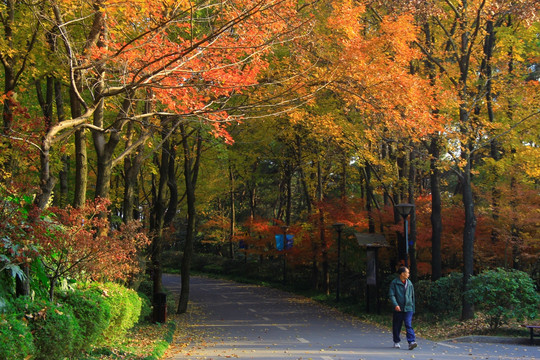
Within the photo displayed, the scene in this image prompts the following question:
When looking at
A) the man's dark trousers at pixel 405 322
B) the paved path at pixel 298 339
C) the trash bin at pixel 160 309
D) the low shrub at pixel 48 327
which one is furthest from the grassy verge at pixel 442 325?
the low shrub at pixel 48 327

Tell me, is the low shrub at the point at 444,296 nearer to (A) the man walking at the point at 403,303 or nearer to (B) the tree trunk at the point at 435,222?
(B) the tree trunk at the point at 435,222

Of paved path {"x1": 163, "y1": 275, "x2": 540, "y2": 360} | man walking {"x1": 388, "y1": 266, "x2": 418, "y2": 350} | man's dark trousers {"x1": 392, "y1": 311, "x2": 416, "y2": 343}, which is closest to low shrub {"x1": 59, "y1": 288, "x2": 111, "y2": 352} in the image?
paved path {"x1": 163, "y1": 275, "x2": 540, "y2": 360}

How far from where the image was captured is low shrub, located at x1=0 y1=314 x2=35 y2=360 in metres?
5.29

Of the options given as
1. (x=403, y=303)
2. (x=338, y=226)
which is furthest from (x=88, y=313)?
(x=338, y=226)

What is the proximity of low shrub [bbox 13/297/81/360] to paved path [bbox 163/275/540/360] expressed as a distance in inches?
137

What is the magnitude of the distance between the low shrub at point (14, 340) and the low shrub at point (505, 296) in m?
11.3

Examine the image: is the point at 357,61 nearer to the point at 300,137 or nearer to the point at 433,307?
the point at 433,307

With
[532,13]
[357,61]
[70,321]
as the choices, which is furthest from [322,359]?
[532,13]

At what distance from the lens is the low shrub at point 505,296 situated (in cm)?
1307

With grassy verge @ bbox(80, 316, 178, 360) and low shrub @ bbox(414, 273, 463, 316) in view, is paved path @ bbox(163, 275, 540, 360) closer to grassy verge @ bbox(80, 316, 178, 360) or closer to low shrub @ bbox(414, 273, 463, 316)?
grassy verge @ bbox(80, 316, 178, 360)

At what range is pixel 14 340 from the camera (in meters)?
5.46

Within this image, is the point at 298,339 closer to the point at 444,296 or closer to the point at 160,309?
the point at 160,309

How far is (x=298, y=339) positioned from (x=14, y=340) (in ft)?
26.8

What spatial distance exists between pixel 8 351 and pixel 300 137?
75.4 feet
